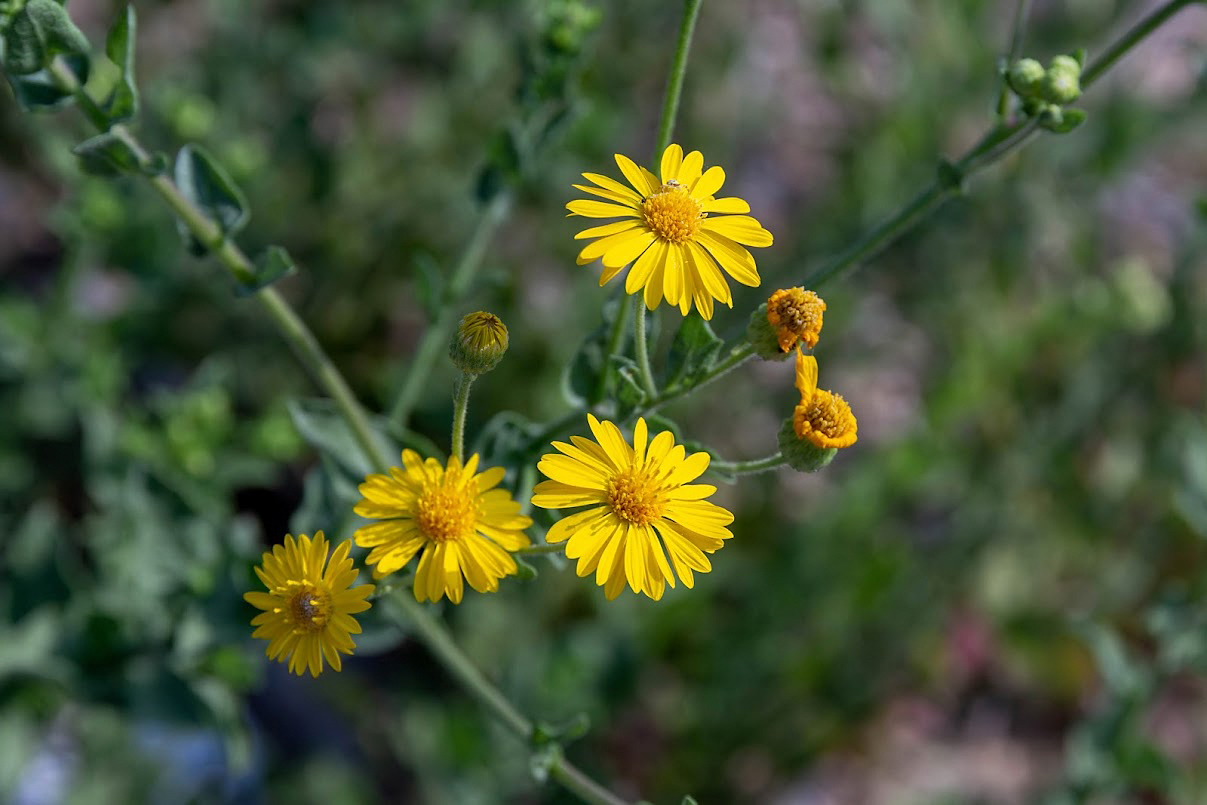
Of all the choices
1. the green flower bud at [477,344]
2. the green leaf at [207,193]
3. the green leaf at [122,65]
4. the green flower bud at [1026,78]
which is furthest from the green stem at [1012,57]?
the green leaf at [122,65]

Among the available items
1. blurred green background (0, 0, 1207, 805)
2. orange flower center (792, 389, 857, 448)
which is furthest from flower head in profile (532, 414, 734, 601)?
blurred green background (0, 0, 1207, 805)

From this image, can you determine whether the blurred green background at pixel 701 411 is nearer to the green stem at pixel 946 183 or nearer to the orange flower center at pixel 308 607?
the green stem at pixel 946 183

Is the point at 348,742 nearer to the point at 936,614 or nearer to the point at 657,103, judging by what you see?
the point at 936,614

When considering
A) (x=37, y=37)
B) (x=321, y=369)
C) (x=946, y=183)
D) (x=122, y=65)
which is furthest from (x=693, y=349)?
(x=37, y=37)

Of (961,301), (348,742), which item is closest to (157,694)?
(348,742)

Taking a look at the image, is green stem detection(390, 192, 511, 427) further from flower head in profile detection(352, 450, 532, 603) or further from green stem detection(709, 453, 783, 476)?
green stem detection(709, 453, 783, 476)
